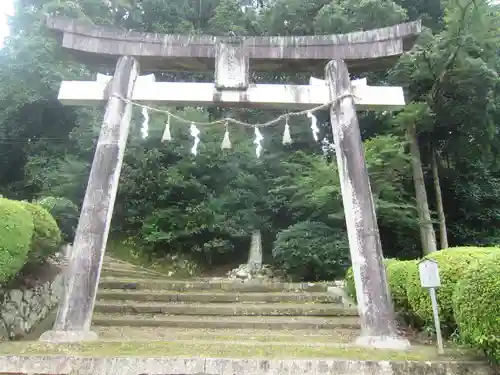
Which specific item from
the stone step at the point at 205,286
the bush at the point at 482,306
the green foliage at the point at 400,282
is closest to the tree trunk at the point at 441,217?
the stone step at the point at 205,286

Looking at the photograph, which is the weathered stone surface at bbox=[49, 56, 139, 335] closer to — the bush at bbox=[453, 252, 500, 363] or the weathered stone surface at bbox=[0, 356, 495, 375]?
the weathered stone surface at bbox=[0, 356, 495, 375]

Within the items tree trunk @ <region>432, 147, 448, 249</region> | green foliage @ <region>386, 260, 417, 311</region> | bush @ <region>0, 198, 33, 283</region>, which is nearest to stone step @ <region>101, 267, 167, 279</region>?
bush @ <region>0, 198, 33, 283</region>

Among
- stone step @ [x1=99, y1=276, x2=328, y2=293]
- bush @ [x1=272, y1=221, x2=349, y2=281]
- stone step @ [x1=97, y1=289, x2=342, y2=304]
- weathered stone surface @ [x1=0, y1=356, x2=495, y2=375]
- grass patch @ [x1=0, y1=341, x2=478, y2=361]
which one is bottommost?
weathered stone surface @ [x1=0, y1=356, x2=495, y2=375]

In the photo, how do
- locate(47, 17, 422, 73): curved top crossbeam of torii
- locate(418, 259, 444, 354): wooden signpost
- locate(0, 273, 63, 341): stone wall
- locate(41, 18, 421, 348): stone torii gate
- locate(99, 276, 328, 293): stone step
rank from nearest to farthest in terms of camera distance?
locate(418, 259, 444, 354): wooden signpost, locate(0, 273, 63, 341): stone wall, locate(41, 18, 421, 348): stone torii gate, locate(47, 17, 422, 73): curved top crossbeam of torii, locate(99, 276, 328, 293): stone step

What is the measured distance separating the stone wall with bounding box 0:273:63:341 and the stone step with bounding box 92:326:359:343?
0.87 meters

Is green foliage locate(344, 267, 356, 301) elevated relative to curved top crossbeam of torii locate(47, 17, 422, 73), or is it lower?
lower

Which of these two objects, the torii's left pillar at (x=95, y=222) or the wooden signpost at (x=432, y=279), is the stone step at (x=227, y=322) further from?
the wooden signpost at (x=432, y=279)

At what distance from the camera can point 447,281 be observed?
4.84 m

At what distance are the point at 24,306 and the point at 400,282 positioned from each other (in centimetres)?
541

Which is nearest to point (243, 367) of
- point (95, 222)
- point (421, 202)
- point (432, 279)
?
point (432, 279)

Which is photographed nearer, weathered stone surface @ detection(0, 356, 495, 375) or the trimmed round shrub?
weathered stone surface @ detection(0, 356, 495, 375)

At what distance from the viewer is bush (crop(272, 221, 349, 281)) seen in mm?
10047

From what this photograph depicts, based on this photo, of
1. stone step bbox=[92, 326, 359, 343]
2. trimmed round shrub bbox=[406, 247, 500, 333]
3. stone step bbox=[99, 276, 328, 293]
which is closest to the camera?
trimmed round shrub bbox=[406, 247, 500, 333]

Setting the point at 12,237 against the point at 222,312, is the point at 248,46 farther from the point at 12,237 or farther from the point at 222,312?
the point at 222,312
